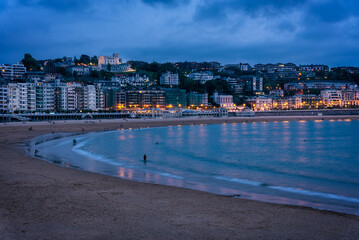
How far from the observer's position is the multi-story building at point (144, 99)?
132750 millimetres

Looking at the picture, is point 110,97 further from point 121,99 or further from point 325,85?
point 325,85

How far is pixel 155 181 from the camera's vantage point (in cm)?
1452

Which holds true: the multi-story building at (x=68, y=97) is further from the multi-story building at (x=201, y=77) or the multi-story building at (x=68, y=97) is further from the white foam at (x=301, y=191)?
the white foam at (x=301, y=191)

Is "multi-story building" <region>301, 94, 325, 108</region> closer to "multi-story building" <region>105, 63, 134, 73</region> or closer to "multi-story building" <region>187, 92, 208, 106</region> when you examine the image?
"multi-story building" <region>187, 92, 208, 106</region>

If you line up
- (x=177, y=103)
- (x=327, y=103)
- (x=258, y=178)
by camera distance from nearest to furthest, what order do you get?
(x=258, y=178)
(x=177, y=103)
(x=327, y=103)

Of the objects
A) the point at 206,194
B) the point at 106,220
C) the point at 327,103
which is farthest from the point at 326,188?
the point at 327,103

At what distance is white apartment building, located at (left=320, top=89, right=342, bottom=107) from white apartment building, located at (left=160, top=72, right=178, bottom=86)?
72102 mm

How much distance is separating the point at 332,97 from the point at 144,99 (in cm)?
9128

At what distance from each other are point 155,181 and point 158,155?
1119 centimetres

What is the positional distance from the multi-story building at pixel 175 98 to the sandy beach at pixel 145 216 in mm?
126583

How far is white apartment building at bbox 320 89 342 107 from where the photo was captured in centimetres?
16062

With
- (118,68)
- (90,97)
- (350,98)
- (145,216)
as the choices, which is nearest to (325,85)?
(350,98)

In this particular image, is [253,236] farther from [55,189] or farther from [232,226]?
[55,189]

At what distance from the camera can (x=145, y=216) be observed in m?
8.11
